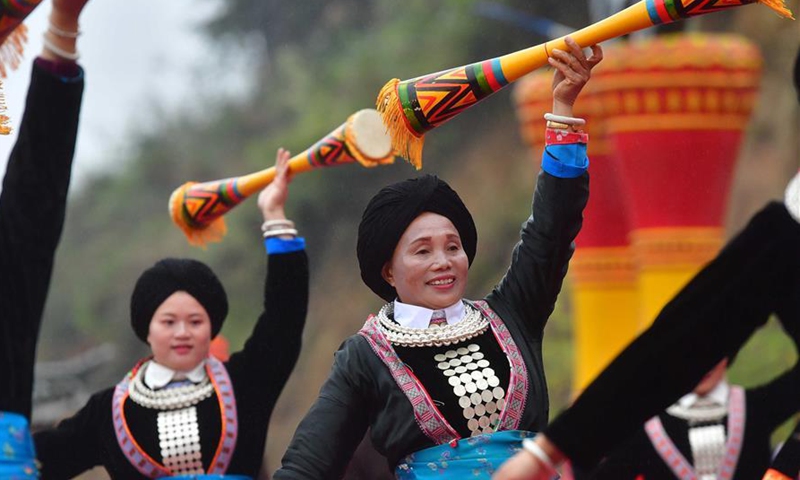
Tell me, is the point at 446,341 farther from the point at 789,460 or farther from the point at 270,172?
the point at 270,172

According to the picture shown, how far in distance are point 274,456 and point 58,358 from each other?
3.66 meters

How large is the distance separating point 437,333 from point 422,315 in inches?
2.4

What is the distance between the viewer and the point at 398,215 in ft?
12.3

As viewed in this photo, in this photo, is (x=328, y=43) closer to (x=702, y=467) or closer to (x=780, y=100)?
(x=780, y=100)

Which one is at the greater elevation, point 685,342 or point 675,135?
point 675,135

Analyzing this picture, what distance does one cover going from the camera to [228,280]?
15.4 m

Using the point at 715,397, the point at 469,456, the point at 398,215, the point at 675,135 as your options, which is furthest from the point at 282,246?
the point at 675,135

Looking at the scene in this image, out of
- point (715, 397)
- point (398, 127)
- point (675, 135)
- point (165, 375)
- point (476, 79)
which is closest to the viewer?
point (476, 79)

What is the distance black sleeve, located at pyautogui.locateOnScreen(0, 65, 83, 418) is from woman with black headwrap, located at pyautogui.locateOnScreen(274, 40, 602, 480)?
0.68 meters

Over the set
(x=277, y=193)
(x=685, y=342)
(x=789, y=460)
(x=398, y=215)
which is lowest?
(x=789, y=460)

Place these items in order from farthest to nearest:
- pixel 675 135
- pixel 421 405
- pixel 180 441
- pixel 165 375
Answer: pixel 675 135 < pixel 165 375 < pixel 180 441 < pixel 421 405

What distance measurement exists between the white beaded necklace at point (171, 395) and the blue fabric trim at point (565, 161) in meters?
1.55

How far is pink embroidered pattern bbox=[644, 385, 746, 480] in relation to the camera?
5.27m

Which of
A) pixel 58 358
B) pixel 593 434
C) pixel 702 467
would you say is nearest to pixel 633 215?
pixel 702 467
